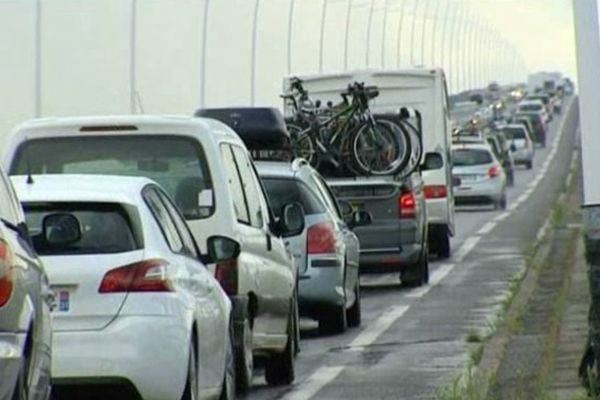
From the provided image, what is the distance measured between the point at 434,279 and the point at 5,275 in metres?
20.5

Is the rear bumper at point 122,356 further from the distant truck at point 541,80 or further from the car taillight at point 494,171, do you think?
the distant truck at point 541,80

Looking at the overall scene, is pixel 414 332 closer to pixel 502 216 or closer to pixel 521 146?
pixel 502 216

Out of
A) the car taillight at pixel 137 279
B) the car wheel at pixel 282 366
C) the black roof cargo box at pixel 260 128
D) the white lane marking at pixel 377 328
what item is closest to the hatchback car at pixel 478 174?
the black roof cargo box at pixel 260 128

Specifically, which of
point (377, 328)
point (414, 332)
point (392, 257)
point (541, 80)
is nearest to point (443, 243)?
point (392, 257)

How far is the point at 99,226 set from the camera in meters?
11.6

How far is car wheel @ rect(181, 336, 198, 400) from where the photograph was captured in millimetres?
11664

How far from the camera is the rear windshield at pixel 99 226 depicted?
11492 millimetres

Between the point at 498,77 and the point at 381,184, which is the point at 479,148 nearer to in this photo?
the point at 381,184

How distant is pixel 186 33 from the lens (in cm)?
4444

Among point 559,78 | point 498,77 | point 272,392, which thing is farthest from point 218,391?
point 559,78

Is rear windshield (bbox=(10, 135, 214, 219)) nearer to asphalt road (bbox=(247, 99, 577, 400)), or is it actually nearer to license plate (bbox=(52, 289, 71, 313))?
asphalt road (bbox=(247, 99, 577, 400))

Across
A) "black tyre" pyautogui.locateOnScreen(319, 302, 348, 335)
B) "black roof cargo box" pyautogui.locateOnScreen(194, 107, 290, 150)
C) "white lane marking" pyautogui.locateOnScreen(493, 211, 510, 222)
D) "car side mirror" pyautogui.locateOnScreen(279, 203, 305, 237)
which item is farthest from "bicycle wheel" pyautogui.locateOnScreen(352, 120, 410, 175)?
"white lane marking" pyautogui.locateOnScreen(493, 211, 510, 222)

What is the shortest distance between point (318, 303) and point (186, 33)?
2446cm

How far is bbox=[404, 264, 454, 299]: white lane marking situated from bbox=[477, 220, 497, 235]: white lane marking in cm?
939
